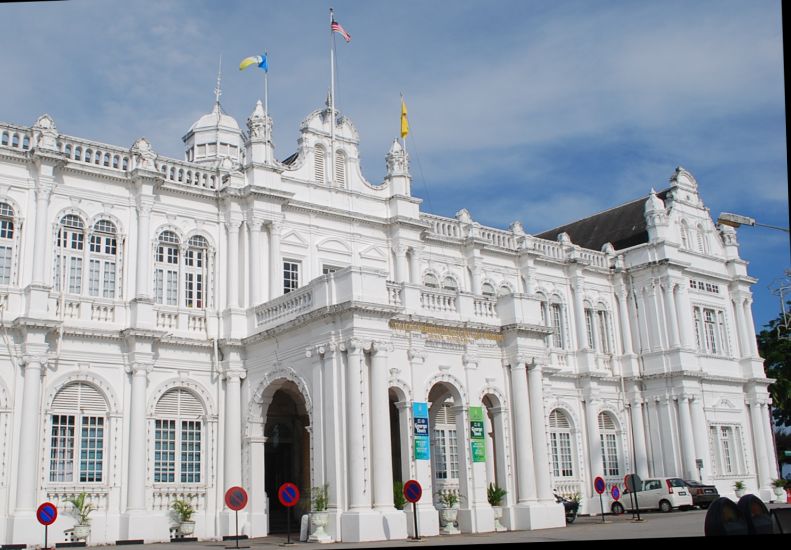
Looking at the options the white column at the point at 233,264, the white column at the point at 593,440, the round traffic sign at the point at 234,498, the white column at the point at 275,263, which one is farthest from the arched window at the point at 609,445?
the round traffic sign at the point at 234,498

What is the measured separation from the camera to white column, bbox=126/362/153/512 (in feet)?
67.5

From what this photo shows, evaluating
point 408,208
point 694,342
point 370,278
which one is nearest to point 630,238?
point 694,342

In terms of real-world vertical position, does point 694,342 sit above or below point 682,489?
above

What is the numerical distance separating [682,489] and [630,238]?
11.1 m

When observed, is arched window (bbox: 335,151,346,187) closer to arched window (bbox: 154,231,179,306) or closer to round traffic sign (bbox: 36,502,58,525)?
arched window (bbox: 154,231,179,306)

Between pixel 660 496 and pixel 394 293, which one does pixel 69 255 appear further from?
pixel 660 496

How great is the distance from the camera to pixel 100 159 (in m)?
22.8

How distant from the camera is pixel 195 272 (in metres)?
23.7

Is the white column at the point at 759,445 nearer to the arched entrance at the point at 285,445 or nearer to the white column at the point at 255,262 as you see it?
the arched entrance at the point at 285,445

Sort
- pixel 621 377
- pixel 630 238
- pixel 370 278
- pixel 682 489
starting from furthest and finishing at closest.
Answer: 1. pixel 630 238
2. pixel 621 377
3. pixel 682 489
4. pixel 370 278

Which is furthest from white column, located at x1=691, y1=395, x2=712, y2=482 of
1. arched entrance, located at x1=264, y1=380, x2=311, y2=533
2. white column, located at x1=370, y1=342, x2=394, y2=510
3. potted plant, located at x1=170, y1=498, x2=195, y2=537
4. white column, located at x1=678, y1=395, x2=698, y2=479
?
potted plant, located at x1=170, y1=498, x2=195, y2=537

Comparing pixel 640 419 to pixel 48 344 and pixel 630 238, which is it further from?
pixel 48 344

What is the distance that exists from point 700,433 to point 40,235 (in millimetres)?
24550

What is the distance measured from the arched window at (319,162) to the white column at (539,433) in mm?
8599
